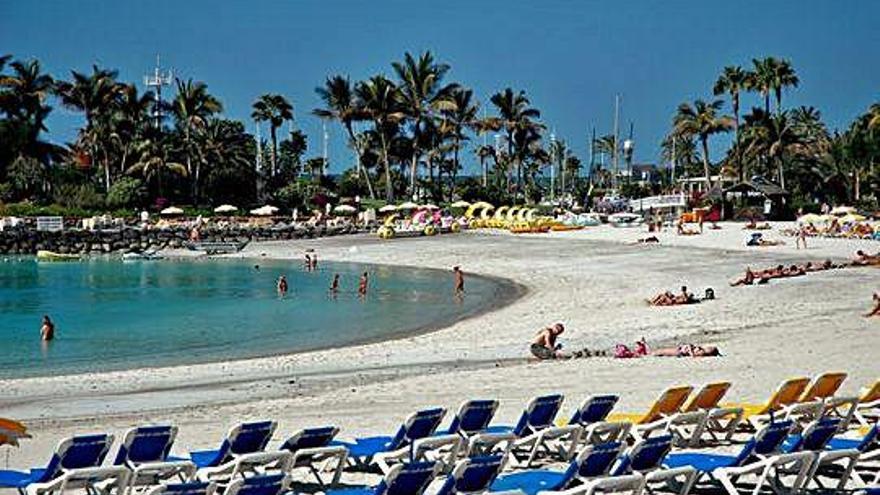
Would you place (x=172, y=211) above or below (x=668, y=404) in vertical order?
above

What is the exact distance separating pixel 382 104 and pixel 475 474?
69.6 metres

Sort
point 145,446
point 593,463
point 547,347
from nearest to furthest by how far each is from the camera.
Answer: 1. point 593,463
2. point 145,446
3. point 547,347

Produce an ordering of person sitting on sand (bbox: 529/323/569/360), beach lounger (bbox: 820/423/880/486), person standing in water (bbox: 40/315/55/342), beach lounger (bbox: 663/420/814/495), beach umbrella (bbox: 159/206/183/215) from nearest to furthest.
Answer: beach lounger (bbox: 663/420/814/495) → beach lounger (bbox: 820/423/880/486) → person sitting on sand (bbox: 529/323/569/360) → person standing in water (bbox: 40/315/55/342) → beach umbrella (bbox: 159/206/183/215)

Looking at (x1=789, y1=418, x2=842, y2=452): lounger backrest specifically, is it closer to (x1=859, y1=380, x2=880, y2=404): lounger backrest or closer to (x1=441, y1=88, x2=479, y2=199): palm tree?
(x1=859, y1=380, x2=880, y2=404): lounger backrest

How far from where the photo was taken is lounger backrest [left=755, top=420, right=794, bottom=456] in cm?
885

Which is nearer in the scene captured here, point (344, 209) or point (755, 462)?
point (755, 462)

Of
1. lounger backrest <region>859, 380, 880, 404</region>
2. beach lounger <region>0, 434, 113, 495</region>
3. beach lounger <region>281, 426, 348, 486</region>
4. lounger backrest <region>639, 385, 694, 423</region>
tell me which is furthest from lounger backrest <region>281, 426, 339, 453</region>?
lounger backrest <region>859, 380, 880, 404</region>

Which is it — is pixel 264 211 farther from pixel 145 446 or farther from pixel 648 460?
pixel 648 460

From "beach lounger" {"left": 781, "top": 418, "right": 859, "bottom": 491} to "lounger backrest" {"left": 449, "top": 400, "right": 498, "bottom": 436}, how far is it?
2.64 metres

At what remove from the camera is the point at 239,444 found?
30.2 feet

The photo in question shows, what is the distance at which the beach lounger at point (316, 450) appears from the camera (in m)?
9.31

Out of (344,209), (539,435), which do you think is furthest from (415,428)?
(344,209)

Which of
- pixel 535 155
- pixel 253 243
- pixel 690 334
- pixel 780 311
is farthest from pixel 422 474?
pixel 535 155

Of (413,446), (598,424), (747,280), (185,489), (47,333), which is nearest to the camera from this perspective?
(185,489)
